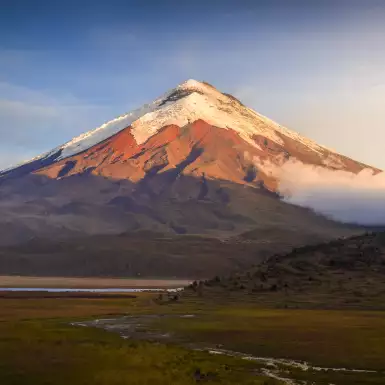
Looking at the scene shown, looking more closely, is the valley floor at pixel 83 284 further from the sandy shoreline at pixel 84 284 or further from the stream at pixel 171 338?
the stream at pixel 171 338

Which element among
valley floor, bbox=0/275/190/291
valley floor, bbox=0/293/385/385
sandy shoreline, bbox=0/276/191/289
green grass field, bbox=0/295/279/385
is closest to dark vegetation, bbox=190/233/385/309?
valley floor, bbox=0/293/385/385

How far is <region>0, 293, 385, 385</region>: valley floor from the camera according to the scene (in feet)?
108

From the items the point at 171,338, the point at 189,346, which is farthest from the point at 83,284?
the point at 189,346

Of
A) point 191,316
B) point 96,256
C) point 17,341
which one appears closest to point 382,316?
point 191,316

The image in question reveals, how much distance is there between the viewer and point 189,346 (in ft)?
146

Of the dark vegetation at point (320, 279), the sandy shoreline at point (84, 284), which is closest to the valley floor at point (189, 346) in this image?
the dark vegetation at point (320, 279)

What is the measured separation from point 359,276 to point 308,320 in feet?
115

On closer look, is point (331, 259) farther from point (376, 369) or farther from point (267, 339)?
point (376, 369)

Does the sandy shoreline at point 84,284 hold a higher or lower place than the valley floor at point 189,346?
higher

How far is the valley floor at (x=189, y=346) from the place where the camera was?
3306 centimetres

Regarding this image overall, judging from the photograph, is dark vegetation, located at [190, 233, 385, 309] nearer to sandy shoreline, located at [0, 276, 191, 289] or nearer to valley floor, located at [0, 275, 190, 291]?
sandy shoreline, located at [0, 276, 191, 289]

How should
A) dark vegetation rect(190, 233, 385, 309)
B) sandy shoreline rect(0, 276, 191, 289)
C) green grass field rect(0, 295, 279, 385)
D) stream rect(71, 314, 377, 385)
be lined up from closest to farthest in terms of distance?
Answer: green grass field rect(0, 295, 279, 385)
stream rect(71, 314, 377, 385)
dark vegetation rect(190, 233, 385, 309)
sandy shoreline rect(0, 276, 191, 289)

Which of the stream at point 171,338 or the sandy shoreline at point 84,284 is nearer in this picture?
the stream at point 171,338

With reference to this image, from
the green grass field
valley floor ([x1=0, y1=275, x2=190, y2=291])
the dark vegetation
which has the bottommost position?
the green grass field
